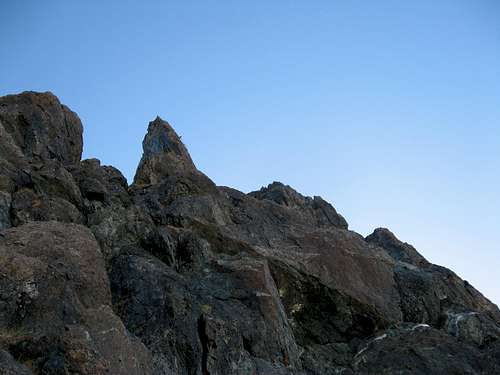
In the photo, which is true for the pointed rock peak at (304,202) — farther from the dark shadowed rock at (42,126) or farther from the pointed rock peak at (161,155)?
the dark shadowed rock at (42,126)

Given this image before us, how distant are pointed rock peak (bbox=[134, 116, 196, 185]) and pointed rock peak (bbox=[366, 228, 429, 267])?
20.3 m

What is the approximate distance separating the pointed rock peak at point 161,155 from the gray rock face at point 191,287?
5.23 feet

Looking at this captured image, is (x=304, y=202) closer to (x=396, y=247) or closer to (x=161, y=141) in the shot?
(x=396, y=247)

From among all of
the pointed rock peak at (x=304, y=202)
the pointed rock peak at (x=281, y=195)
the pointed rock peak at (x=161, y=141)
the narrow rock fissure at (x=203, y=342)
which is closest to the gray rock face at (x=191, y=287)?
the narrow rock fissure at (x=203, y=342)

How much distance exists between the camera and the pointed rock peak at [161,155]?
5075 centimetres

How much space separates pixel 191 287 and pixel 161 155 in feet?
95.6

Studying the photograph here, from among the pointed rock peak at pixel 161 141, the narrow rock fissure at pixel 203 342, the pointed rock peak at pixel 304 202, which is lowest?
the narrow rock fissure at pixel 203 342

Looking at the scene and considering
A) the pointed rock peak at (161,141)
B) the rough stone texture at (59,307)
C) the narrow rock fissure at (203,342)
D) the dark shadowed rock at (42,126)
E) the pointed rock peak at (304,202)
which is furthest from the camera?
the pointed rock peak at (161,141)

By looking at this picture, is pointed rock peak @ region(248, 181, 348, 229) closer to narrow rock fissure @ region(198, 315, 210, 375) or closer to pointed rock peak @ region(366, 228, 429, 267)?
pointed rock peak @ region(366, 228, 429, 267)

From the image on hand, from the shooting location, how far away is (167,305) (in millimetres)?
24031

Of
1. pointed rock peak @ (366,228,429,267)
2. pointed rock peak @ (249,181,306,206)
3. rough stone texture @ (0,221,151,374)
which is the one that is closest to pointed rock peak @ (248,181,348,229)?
pointed rock peak @ (249,181,306,206)

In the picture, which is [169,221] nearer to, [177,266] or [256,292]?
[177,266]

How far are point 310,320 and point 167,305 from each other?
12.4 meters

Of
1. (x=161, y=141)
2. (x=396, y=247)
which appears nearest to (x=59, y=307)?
(x=396, y=247)
